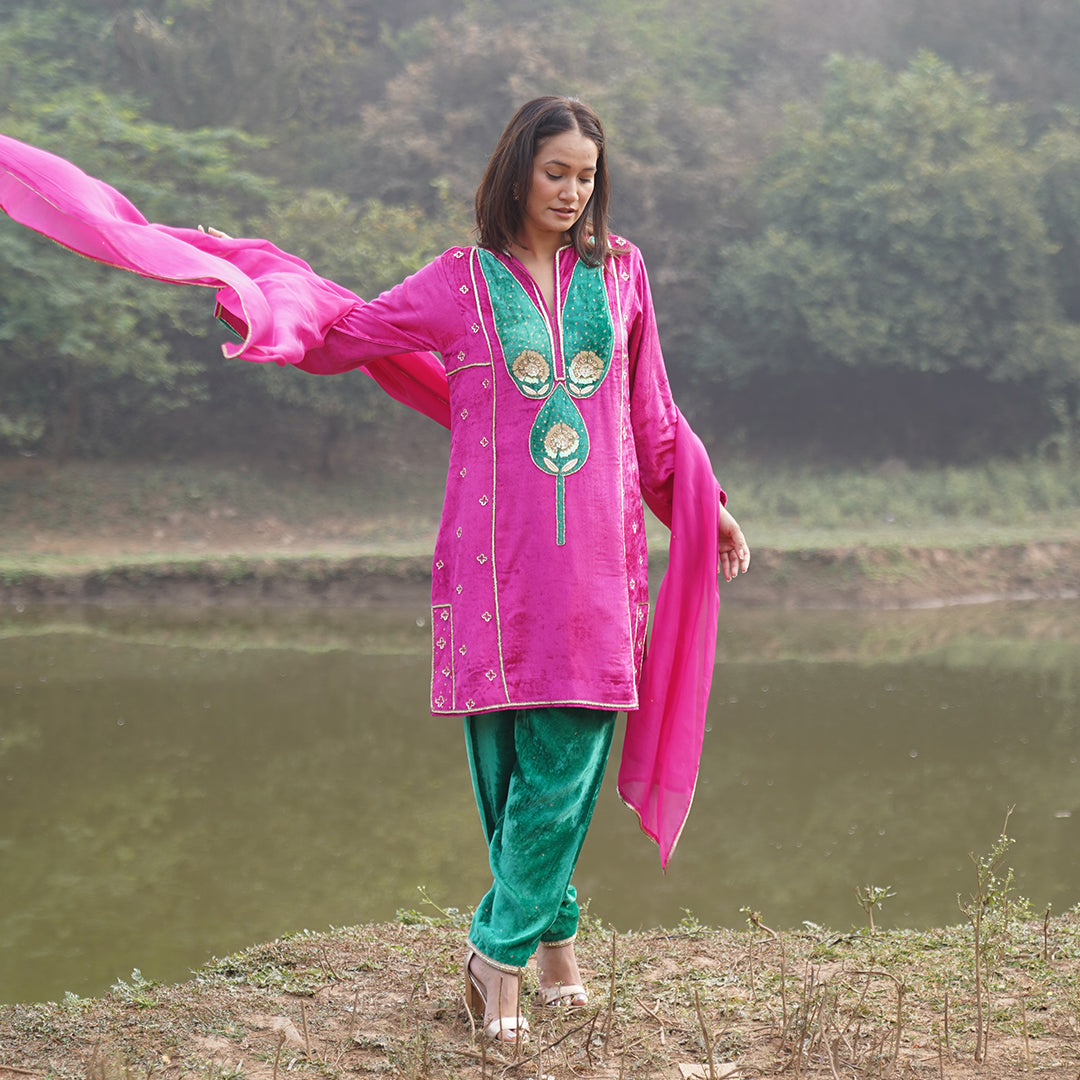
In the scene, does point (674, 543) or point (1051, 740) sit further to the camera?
point (1051, 740)

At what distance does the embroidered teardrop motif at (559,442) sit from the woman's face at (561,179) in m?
0.31

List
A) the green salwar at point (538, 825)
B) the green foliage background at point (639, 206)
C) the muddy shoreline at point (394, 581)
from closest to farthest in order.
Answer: the green salwar at point (538, 825) → the muddy shoreline at point (394, 581) → the green foliage background at point (639, 206)

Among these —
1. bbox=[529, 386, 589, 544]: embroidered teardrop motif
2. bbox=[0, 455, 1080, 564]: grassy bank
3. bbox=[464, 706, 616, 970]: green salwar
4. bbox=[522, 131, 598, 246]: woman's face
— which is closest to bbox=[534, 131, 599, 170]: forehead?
bbox=[522, 131, 598, 246]: woman's face

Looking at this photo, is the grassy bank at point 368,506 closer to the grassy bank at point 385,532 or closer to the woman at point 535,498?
the grassy bank at point 385,532

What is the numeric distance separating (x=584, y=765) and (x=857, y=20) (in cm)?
2295

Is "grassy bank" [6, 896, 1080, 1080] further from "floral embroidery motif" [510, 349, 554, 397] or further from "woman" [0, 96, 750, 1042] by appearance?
"floral embroidery motif" [510, 349, 554, 397]

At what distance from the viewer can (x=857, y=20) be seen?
22.0 m

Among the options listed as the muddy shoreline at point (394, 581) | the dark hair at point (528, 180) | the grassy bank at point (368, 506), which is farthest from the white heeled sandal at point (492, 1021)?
the grassy bank at point (368, 506)

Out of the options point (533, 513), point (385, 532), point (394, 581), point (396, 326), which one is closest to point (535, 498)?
point (533, 513)

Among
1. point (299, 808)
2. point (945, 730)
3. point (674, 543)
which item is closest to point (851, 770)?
point (945, 730)

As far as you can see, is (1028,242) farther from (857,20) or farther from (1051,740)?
(1051,740)

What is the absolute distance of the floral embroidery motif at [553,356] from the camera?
84.4 inches

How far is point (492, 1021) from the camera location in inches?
81.4

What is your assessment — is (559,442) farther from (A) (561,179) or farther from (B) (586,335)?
(A) (561,179)
